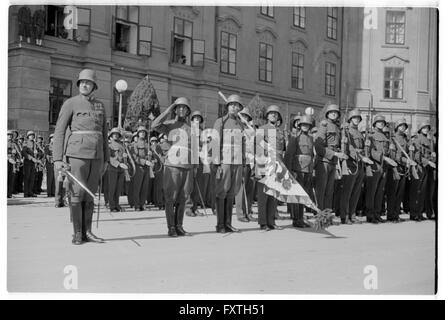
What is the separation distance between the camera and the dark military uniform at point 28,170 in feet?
48.7

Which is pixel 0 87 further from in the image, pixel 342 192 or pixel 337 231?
pixel 342 192

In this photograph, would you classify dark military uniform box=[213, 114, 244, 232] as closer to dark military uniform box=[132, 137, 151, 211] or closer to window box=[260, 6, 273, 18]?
window box=[260, 6, 273, 18]

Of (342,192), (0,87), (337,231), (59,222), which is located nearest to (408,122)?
(342,192)

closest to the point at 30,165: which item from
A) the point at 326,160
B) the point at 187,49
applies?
the point at 187,49

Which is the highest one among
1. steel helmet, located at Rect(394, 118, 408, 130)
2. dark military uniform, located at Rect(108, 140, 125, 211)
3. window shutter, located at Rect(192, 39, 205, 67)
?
window shutter, located at Rect(192, 39, 205, 67)

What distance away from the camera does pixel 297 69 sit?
10.8 m

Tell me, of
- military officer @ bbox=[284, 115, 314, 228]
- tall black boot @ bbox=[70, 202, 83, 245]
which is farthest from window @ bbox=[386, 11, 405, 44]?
tall black boot @ bbox=[70, 202, 83, 245]

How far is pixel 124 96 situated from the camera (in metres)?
13.1

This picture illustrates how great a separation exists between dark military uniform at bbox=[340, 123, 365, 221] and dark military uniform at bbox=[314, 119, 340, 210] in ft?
1.20

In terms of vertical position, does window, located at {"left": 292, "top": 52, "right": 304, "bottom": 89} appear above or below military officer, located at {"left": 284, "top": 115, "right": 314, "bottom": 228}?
above

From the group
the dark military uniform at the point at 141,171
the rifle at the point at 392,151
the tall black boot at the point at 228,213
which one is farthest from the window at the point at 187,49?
the rifle at the point at 392,151

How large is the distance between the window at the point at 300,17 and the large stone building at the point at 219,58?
0.13ft

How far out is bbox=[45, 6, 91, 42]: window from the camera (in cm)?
896
